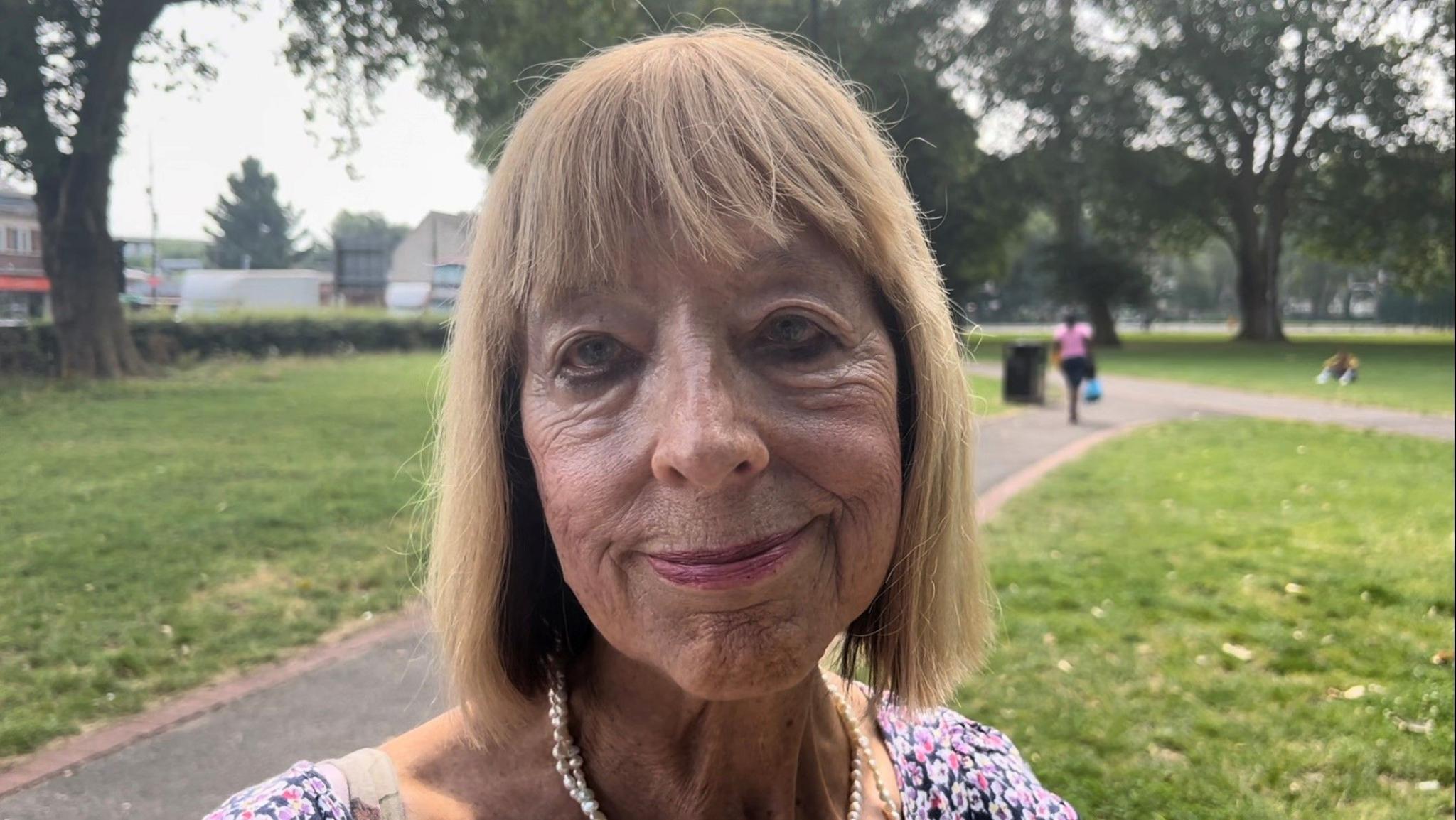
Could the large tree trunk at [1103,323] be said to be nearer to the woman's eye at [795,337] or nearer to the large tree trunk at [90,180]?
the large tree trunk at [90,180]

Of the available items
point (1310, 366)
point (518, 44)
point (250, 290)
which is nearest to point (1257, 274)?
point (1310, 366)

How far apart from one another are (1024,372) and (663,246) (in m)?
15.7

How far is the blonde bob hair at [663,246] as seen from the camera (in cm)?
108

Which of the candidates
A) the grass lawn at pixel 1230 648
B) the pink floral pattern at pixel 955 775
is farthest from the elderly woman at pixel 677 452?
the grass lawn at pixel 1230 648

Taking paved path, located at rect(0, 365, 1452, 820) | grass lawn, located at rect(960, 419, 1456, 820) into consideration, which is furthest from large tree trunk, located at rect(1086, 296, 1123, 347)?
paved path, located at rect(0, 365, 1452, 820)

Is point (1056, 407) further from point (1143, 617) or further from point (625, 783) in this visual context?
point (625, 783)

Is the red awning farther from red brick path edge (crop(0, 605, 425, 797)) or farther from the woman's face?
the woman's face

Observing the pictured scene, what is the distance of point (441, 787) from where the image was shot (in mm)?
1258

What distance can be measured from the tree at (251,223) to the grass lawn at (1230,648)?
2.75m

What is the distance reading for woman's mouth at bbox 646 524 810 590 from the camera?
102cm

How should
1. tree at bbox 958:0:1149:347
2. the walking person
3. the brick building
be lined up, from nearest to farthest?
the brick building → the walking person → tree at bbox 958:0:1149:347

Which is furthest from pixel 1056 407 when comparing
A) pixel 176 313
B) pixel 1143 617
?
pixel 176 313

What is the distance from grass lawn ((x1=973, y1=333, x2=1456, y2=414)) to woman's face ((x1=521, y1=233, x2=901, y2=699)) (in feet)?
38.1

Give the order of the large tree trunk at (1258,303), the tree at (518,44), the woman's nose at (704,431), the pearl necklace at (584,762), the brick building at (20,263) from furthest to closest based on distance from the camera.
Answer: the large tree trunk at (1258,303), the tree at (518,44), the brick building at (20,263), the pearl necklace at (584,762), the woman's nose at (704,431)
